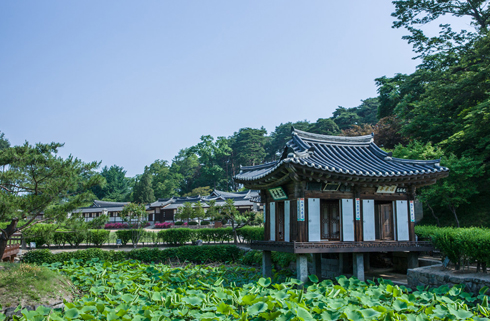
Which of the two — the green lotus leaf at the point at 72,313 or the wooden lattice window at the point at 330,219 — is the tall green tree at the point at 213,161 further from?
the green lotus leaf at the point at 72,313

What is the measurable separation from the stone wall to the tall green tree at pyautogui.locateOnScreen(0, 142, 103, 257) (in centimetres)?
1006

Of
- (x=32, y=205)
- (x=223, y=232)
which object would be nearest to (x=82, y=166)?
(x=32, y=205)

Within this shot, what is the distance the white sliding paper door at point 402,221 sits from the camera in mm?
11000

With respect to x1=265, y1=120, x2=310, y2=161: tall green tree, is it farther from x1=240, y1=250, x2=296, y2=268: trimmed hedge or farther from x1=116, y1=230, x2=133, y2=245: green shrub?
x1=240, y1=250, x2=296, y2=268: trimmed hedge

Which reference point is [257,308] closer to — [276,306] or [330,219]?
[276,306]

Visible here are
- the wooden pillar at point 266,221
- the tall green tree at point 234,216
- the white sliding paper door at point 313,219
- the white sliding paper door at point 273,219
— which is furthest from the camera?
the tall green tree at point 234,216

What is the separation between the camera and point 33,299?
776 centimetres

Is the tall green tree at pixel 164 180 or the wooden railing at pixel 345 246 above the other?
the tall green tree at pixel 164 180

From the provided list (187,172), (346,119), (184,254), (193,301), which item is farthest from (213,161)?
(193,301)

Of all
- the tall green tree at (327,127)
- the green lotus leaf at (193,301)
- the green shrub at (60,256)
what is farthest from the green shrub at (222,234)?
the tall green tree at (327,127)

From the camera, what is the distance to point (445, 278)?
28.2ft

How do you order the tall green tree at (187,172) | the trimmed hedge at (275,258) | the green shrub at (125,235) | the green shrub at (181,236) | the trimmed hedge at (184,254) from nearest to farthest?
the trimmed hedge at (275,258)
the trimmed hedge at (184,254)
the green shrub at (125,235)
the green shrub at (181,236)
the tall green tree at (187,172)

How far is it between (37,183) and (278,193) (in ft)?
25.5

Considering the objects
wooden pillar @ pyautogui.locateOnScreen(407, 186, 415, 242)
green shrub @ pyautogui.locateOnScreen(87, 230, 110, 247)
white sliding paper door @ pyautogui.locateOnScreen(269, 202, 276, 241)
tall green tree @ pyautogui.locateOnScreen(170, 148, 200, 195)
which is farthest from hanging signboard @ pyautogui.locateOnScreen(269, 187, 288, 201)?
tall green tree @ pyautogui.locateOnScreen(170, 148, 200, 195)
